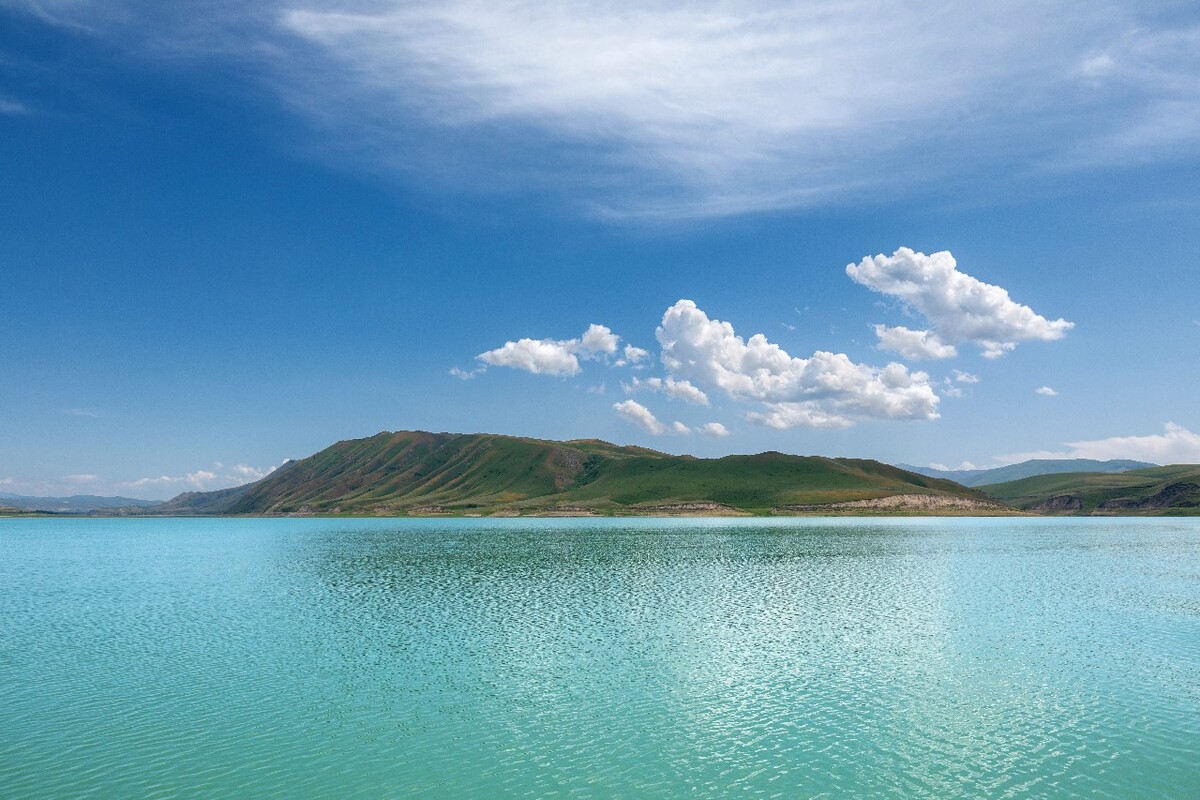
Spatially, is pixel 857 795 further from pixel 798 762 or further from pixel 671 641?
pixel 671 641

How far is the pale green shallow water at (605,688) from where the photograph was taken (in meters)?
26.1

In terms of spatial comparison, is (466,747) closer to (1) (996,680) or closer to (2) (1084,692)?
(1) (996,680)

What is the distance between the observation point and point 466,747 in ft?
95.0

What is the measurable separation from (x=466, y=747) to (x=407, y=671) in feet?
44.0

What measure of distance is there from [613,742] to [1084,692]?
2516cm

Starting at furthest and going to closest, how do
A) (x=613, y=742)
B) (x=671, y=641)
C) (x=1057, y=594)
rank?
(x=1057, y=594)
(x=671, y=641)
(x=613, y=742)

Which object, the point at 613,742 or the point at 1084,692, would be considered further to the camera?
the point at 1084,692

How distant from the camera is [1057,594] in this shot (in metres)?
69.1

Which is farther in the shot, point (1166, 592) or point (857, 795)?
point (1166, 592)

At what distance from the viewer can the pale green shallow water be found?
1029 inches

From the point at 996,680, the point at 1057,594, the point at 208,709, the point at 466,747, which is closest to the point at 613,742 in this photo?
the point at 466,747

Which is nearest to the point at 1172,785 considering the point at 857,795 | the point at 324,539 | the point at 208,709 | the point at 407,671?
the point at 857,795

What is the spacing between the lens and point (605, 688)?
37.1 m

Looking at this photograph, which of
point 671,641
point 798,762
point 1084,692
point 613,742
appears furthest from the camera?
point 671,641
